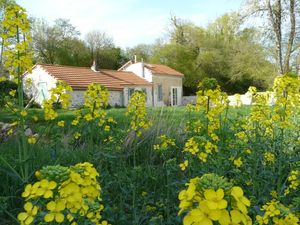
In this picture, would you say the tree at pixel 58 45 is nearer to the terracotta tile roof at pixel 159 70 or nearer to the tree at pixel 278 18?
the terracotta tile roof at pixel 159 70

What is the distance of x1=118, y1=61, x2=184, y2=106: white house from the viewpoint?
1241 inches

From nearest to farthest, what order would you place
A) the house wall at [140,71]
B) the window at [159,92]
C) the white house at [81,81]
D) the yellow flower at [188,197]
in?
the yellow flower at [188,197], the white house at [81,81], the house wall at [140,71], the window at [159,92]

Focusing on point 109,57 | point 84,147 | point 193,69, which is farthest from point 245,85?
point 84,147

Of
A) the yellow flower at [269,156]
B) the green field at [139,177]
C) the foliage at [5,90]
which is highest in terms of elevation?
the foliage at [5,90]

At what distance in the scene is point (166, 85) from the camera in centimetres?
3356

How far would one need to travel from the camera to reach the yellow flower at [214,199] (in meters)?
1.01

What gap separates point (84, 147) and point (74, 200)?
156 inches

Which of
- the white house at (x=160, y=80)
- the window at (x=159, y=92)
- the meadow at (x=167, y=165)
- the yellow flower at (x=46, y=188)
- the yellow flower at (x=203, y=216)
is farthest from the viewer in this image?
the window at (x=159, y=92)

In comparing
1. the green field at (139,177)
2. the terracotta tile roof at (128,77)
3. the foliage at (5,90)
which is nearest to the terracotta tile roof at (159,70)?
the terracotta tile roof at (128,77)

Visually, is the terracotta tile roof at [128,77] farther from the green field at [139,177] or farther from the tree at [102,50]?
the green field at [139,177]

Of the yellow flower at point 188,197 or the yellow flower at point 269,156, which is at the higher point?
the yellow flower at point 188,197

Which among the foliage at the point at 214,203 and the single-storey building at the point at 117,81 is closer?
the foliage at the point at 214,203

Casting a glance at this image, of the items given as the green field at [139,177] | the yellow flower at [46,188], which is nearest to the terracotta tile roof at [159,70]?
the green field at [139,177]

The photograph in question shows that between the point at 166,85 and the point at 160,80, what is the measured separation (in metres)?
1.18
